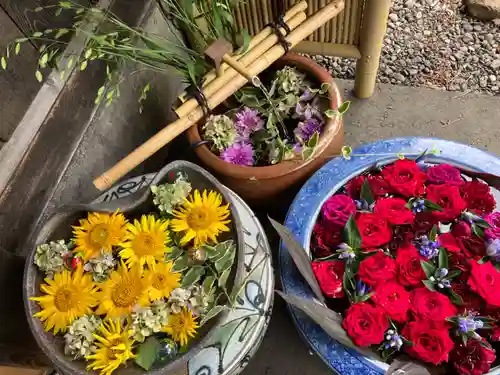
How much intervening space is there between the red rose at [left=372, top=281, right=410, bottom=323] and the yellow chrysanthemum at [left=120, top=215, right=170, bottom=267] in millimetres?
365

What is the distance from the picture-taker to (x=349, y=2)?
1271 mm

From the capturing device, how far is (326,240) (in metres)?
1.04

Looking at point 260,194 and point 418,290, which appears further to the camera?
point 260,194

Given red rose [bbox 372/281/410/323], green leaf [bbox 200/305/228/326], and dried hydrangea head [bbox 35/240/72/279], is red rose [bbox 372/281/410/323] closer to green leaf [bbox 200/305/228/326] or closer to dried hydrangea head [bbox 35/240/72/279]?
green leaf [bbox 200/305/228/326]

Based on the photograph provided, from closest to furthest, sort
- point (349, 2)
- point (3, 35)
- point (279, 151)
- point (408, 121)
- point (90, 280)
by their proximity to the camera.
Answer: point (90, 280) < point (3, 35) < point (279, 151) < point (349, 2) < point (408, 121)

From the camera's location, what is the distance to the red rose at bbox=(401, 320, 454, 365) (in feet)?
2.83

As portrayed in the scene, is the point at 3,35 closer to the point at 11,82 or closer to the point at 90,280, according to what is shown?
the point at 11,82

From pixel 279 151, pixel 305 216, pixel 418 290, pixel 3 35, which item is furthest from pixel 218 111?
pixel 418 290

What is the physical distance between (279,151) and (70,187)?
1.52ft

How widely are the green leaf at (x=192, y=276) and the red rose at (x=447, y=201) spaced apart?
437mm

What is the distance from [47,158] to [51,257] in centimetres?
29

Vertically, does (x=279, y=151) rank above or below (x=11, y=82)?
below

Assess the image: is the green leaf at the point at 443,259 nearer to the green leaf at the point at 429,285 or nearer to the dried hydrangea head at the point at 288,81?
the green leaf at the point at 429,285

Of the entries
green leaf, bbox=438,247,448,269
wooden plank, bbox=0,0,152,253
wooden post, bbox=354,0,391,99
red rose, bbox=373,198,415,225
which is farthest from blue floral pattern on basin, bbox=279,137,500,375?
wooden plank, bbox=0,0,152,253
